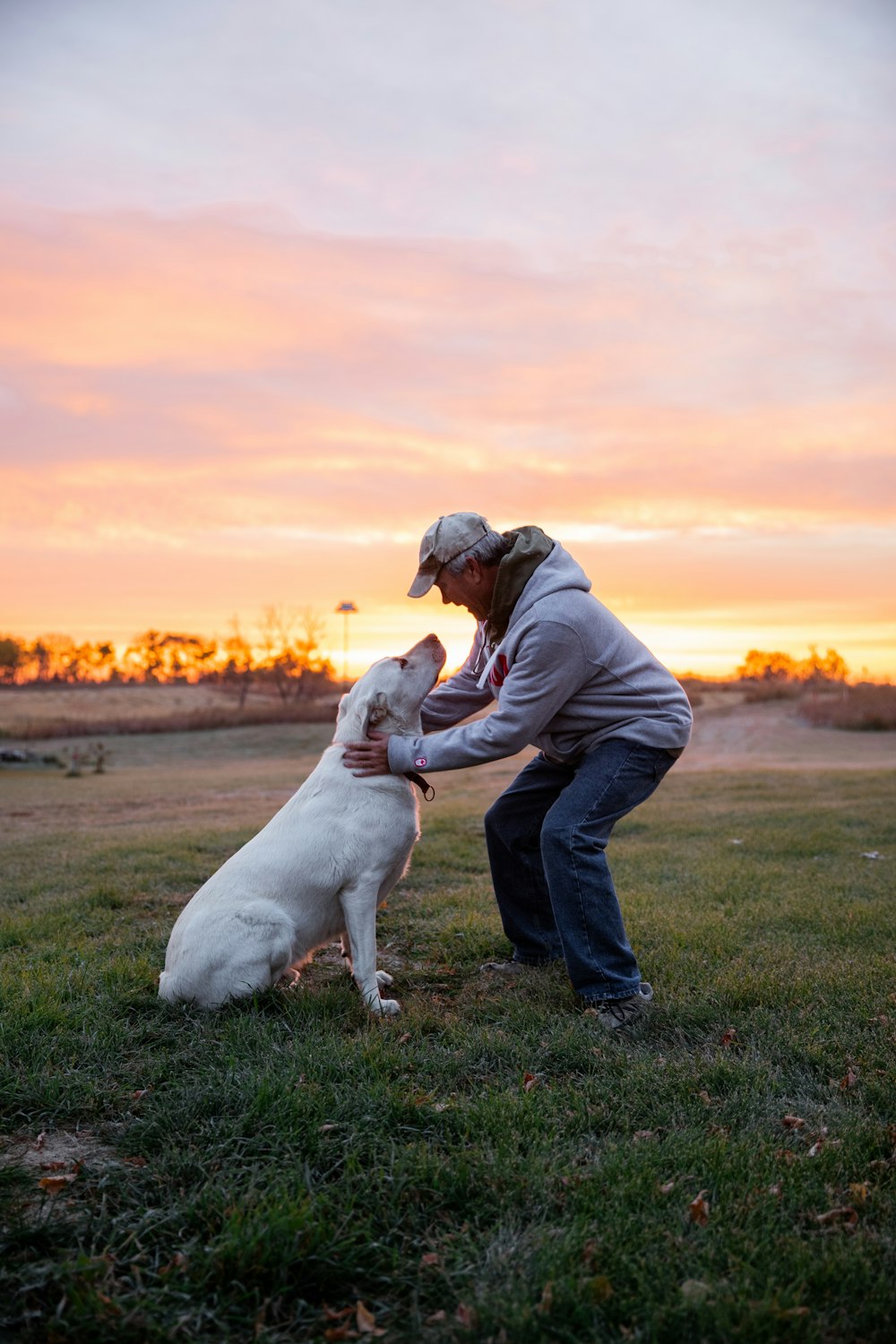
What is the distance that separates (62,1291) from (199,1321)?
1.24 ft

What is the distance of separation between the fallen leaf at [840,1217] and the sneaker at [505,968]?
229 centimetres

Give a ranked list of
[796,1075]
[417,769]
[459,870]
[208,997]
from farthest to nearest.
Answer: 1. [459,870]
2. [417,769]
3. [208,997]
4. [796,1075]

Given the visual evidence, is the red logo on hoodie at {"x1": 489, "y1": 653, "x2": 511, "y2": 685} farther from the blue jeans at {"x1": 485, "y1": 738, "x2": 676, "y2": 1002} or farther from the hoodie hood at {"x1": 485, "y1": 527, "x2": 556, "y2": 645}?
the blue jeans at {"x1": 485, "y1": 738, "x2": 676, "y2": 1002}

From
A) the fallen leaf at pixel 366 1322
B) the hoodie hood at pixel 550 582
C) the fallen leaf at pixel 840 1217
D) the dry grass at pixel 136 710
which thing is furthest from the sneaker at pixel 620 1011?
the dry grass at pixel 136 710

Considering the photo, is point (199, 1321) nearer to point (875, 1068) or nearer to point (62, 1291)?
point (62, 1291)

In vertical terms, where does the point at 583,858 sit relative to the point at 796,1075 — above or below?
above

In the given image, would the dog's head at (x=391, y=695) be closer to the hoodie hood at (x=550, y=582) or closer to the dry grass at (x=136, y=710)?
the hoodie hood at (x=550, y=582)

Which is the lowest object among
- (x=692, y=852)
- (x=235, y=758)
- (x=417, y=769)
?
(x=235, y=758)

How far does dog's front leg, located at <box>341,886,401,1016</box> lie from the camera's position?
419 centimetres

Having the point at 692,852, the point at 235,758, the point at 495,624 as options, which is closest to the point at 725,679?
the point at 235,758

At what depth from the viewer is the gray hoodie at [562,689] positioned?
13.7ft

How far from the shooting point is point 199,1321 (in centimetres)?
222

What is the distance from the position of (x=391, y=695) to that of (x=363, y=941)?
1146 millimetres

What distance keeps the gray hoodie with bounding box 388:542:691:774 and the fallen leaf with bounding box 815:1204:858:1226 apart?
206 centimetres
